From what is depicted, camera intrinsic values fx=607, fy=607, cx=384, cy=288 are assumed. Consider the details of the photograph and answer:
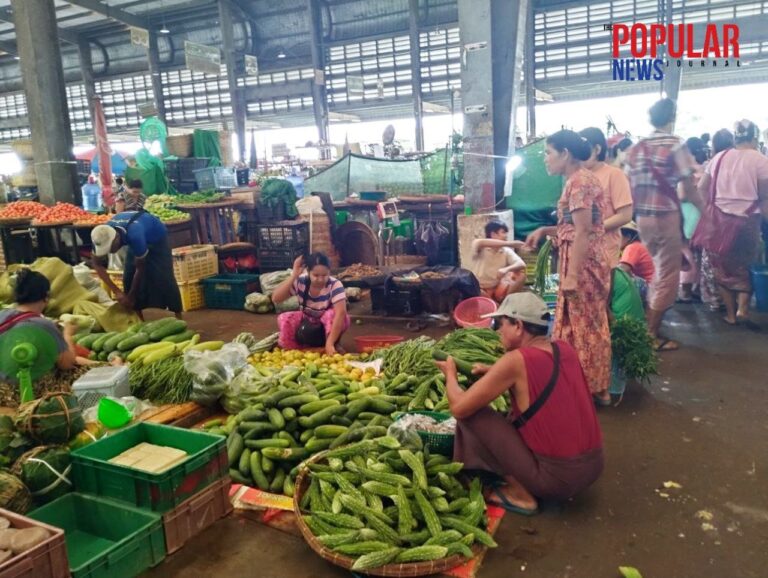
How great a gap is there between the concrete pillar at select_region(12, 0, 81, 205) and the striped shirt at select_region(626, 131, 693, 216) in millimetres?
9837

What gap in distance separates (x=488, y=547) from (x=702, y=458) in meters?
1.70

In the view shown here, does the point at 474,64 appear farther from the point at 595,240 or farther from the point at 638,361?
the point at 638,361

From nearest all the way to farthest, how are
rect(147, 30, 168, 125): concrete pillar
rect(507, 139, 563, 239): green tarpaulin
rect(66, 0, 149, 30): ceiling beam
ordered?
rect(507, 139, 563, 239): green tarpaulin, rect(66, 0, 149, 30): ceiling beam, rect(147, 30, 168, 125): concrete pillar

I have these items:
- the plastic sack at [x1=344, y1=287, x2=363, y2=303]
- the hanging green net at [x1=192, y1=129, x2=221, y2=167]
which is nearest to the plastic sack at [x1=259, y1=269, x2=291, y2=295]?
the plastic sack at [x1=344, y1=287, x2=363, y2=303]

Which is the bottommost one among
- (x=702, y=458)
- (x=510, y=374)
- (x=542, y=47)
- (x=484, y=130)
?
(x=702, y=458)

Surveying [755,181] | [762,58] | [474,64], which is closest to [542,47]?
[762,58]

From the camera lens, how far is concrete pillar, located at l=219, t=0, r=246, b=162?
1809cm

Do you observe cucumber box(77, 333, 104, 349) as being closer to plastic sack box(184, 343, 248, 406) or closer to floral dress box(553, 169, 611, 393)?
plastic sack box(184, 343, 248, 406)

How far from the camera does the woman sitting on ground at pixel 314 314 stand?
5.56 m

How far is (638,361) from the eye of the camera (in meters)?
4.40

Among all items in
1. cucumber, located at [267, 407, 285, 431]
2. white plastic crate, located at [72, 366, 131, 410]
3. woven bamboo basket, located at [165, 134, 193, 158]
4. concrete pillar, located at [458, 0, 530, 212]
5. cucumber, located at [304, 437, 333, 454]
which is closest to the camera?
cucumber, located at [304, 437, 333, 454]

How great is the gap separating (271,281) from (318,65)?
39.6ft

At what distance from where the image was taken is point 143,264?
642 cm

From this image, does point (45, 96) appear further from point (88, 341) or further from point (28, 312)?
point (28, 312)
